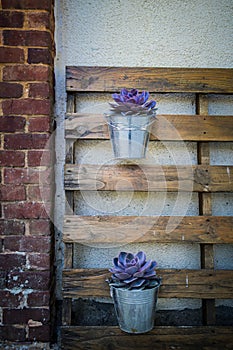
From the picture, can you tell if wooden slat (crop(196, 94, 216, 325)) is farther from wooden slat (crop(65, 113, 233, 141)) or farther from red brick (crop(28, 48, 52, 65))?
red brick (crop(28, 48, 52, 65))

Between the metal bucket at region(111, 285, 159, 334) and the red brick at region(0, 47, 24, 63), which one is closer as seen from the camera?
the metal bucket at region(111, 285, 159, 334)

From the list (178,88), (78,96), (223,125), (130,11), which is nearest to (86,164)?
(78,96)

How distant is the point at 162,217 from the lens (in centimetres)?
160

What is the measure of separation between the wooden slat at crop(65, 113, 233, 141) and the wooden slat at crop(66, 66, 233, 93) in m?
0.12

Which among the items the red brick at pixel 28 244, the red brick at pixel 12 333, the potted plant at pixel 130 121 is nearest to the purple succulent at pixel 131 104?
the potted plant at pixel 130 121

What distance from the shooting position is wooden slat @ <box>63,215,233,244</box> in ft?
5.17

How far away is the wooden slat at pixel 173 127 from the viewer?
161 centimetres

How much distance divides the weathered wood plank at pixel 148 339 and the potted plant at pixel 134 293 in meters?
0.12

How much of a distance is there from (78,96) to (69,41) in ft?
0.84

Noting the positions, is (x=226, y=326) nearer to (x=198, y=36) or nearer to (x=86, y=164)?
(x=86, y=164)

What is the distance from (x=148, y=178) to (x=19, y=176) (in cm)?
54

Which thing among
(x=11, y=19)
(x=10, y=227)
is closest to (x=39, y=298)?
(x=10, y=227)

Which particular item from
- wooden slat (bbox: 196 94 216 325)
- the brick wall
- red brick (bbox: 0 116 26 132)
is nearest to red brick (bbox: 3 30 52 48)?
the brick wall

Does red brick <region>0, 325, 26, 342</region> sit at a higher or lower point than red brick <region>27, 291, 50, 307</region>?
lower
